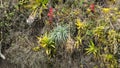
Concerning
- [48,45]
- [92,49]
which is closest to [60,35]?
[48,45]

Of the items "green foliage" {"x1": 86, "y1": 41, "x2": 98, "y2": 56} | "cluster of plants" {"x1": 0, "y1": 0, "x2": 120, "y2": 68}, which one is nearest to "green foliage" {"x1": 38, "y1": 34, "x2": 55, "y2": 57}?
"cluster of plants" {"x1": 0, "y1": 0, "x2": 120, "y2": 68}

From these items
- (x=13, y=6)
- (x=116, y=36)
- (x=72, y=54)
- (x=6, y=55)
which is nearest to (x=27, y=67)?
(x=6, y=55)

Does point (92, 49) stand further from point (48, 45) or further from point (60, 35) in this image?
point (48, 45)

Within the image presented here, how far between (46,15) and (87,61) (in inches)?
64.2

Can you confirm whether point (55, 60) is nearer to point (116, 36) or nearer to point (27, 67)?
point (27, 67)

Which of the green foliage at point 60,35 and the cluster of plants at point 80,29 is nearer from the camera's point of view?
the cluster of plants at point 80,29

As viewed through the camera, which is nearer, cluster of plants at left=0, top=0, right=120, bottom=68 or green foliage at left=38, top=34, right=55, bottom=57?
cluster of plants at left=0, top=0, right=120, bottom=68

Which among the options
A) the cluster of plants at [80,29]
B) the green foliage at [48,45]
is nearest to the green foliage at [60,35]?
the cluster of plants at [80,29]

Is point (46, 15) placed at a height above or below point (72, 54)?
above

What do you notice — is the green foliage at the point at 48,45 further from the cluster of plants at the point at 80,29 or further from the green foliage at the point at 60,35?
the green foliage at the point at 60,35

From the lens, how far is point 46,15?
747cm

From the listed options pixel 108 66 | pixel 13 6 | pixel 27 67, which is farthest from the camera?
pixel 13 6

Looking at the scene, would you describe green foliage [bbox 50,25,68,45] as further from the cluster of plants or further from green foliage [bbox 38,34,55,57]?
green foliage [bbox 38,34,55,57]

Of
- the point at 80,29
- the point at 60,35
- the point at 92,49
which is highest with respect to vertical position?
the point at 80,29
